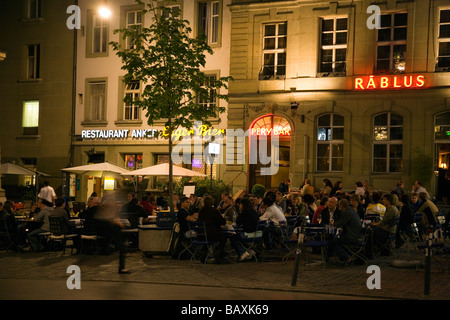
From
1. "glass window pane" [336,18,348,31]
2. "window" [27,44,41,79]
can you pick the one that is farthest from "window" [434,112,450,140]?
"window" [27,44,41,79]

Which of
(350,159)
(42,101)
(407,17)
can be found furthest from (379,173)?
(42,101)

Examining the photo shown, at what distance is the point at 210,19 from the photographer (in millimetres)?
29188

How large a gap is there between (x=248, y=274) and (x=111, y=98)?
20.9m

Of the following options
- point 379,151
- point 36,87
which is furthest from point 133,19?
point 379,151

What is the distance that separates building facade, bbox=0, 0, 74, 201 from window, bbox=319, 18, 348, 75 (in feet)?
44.5

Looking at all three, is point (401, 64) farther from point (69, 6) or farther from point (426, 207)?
point (69, 6)

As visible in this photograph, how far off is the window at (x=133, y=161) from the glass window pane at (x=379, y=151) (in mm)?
11614

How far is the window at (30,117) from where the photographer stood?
33.1 metres

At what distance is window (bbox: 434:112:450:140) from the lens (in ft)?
81.5

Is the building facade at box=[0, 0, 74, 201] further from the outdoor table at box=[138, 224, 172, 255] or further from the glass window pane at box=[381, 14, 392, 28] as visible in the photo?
the outdoor table at box=[138, 224, 172, 255]

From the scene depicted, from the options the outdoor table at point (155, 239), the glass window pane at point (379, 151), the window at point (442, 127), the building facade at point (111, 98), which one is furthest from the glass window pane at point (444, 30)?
the outdoor table at point (155, 239)

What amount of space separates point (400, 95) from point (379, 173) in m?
3.35

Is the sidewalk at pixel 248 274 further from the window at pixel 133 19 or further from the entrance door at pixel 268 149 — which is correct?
the window at pixel 133 19

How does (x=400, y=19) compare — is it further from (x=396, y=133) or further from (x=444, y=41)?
(x=396, y=133)
